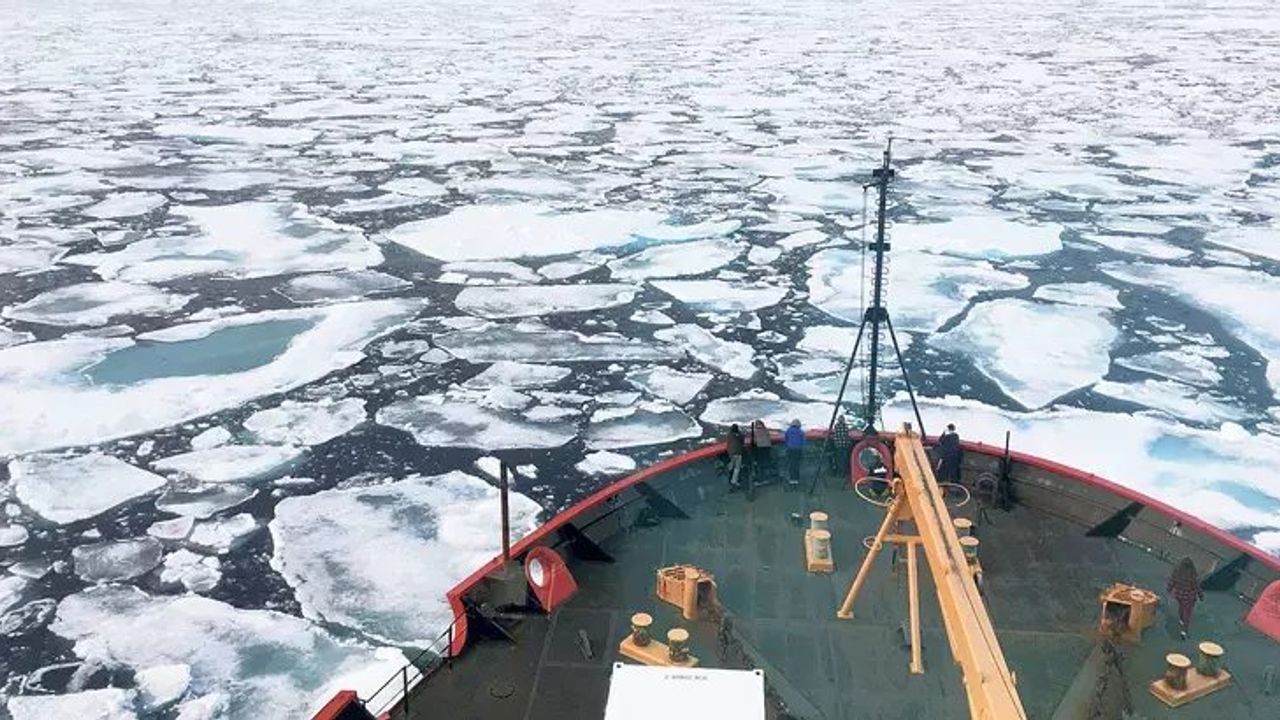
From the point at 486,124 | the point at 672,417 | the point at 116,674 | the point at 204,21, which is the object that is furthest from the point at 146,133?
the point at 204,21

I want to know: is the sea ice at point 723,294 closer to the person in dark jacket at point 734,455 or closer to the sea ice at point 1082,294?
the sea ice at point 1082,294

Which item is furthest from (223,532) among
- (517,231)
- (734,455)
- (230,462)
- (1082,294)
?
(1082,294)

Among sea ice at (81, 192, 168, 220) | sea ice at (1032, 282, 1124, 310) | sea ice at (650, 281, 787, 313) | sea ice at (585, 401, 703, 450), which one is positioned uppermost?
sea ice at (81, 192, 168, 220)

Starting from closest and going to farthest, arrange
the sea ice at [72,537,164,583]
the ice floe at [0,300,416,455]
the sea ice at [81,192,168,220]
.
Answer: the sea ice at [72,537,164,583], the ice floe at [0,300,416,455], the sea ice at [81,192,168,220]

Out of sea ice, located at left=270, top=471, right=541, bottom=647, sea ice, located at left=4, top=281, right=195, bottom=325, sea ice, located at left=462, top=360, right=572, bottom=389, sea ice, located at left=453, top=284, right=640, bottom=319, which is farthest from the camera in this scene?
sea ice, located at left=453, top=284, right=640, bottom=319

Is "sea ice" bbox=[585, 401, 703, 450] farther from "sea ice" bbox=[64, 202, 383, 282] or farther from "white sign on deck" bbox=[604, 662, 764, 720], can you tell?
"sea ice" bbox=[64, 202, 383, 282]

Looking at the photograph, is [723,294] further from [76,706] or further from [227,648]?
[76,706]

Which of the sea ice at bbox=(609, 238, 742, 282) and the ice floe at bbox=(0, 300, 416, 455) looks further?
the sea ice at bbox=(609, 238, 742, 282)

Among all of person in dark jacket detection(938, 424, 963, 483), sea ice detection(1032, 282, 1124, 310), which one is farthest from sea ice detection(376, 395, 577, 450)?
sea ice detection(1032, 282, 1124, 310)
